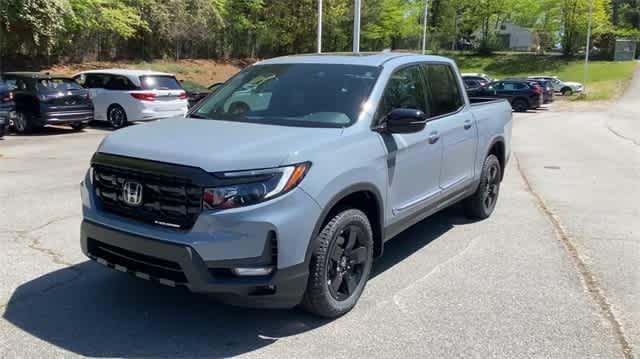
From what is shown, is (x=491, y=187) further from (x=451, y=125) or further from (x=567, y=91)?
(x=567, y=91)

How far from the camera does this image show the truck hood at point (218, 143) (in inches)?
147

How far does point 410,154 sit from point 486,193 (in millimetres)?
2514

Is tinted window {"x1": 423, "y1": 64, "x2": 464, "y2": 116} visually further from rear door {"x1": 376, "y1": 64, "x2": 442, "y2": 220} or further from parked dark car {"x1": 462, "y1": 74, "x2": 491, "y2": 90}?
parked dark car {"x1": 462, "y1": 74, "x2": 491, "y2": 90}

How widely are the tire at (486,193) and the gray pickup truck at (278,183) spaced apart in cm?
146

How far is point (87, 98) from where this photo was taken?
16250mm

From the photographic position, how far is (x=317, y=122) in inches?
181

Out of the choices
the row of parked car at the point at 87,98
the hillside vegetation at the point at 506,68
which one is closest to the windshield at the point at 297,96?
the row of parked car at the point at 87,98

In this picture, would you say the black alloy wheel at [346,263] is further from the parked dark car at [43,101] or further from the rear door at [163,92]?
the rear door at [163,92]

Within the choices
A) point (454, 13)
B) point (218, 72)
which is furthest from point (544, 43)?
point (218, 72)

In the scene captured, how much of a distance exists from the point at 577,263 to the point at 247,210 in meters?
3.55

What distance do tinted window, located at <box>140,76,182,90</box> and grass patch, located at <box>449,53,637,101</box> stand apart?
3568cm

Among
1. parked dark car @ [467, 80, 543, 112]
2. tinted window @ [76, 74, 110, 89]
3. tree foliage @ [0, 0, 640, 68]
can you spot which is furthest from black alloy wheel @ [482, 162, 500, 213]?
parked dark car @ [467, 80, 543, 112]

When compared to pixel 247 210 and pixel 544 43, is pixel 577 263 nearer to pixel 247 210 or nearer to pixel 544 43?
pixel 247 210

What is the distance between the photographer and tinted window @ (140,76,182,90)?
17.1 metres
